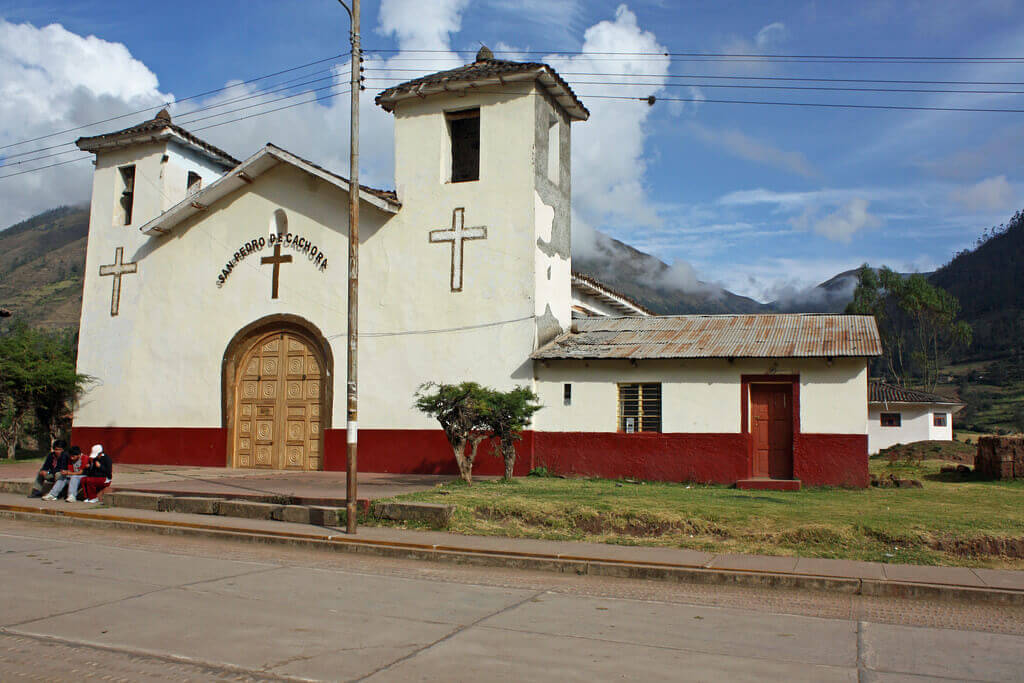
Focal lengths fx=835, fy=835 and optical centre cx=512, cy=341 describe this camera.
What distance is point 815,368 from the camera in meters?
18.0

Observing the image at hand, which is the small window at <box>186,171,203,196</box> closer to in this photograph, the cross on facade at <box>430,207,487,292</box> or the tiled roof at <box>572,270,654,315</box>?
the cross on facade at <box>430,207,487,292</box>

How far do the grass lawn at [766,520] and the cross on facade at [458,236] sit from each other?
21.5 ft

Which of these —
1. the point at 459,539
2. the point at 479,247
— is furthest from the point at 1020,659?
the point at 479,247

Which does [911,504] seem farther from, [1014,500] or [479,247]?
[479,247]

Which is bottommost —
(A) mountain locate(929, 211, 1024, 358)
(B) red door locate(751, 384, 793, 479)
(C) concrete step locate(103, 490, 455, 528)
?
(C) concrete step locate(103, 490, 455, 528)

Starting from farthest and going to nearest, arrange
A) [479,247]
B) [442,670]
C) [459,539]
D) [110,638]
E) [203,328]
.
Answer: [203,328]
[479,247]
[459,539]
[110,638]
[442,670]

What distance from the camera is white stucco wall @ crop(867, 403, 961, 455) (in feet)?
133

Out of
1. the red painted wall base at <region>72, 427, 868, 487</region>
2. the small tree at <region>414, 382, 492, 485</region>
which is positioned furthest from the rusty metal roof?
the small tree at <region>414, 382, 492, 485</region>

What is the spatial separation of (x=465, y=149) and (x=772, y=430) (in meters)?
11.3

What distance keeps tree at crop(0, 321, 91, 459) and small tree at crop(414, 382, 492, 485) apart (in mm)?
13551

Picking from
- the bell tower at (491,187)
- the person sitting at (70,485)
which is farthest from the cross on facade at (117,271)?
the person sitting at (70,485)

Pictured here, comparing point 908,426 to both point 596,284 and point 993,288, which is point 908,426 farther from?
point 993,288

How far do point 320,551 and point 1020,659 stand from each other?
27.4 ft

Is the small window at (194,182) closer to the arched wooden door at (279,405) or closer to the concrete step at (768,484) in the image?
the arched wooden door at (279,405)
